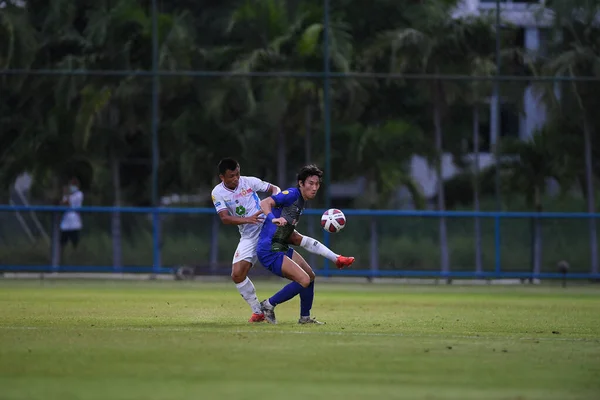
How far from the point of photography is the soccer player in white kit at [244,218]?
13141 mm

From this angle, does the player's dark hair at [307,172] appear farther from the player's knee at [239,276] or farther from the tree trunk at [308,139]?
the tree trunk at [308,139]

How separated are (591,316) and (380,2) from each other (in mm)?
17082

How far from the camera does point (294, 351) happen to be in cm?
1026

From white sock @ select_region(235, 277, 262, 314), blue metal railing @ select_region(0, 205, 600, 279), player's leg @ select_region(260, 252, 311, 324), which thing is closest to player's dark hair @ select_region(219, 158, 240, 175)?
player's leg @ select_region(260, 252, 311, 324)

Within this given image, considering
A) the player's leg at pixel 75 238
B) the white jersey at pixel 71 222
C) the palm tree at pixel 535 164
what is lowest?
the player's leg at pixel 75 238

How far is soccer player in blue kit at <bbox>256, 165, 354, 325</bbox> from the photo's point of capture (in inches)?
500

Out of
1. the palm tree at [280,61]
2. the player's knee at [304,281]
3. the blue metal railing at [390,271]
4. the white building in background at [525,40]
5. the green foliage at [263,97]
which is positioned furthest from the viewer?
the palm tree at [280,61]

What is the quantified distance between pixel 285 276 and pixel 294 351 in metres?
2.61

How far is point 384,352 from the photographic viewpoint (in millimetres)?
10352

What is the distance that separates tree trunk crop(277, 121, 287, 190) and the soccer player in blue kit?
1486 cm

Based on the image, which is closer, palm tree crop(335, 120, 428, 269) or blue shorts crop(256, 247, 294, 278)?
blue shorts crop(256, 247, 294, 278)

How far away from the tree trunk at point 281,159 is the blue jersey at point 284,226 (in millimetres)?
14843

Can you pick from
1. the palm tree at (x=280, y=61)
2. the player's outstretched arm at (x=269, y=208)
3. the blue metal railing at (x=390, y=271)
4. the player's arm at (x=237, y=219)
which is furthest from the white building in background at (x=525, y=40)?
the player's outstretched arm at (x=269, y=208)

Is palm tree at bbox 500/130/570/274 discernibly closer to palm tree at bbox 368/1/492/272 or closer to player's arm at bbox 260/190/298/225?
palm tree at bbox 368/1/492/272
